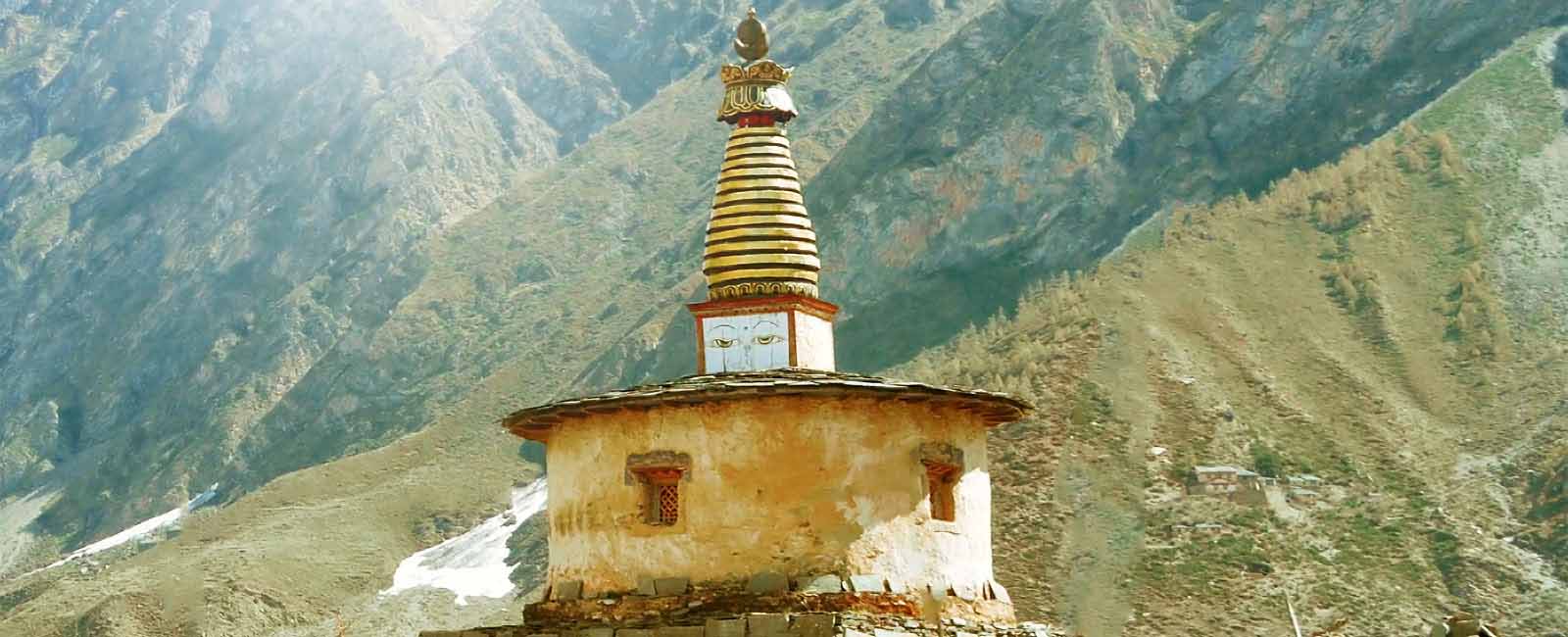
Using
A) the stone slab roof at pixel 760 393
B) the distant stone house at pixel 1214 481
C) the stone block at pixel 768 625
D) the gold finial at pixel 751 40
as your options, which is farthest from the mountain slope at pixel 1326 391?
the stone block at pixel 768 625

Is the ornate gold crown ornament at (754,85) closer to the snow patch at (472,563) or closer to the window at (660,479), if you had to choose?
the window at (660,479)

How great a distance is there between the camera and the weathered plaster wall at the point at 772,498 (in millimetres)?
19281

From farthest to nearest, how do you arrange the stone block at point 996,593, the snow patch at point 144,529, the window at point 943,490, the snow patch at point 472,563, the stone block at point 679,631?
the snow patch at point 144,529 < the snow patch at point 472,563 < the stone block at point 996,593 < the window at point 943,490 < the stone block at point 679,631

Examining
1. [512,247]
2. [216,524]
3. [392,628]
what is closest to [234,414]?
[512,247]

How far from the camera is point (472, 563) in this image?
119938 millimetres

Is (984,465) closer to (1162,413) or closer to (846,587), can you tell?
(846,587)

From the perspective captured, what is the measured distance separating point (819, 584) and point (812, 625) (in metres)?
0.75

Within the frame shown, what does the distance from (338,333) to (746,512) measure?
162 metres

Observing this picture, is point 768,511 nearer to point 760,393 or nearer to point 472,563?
point 760,393

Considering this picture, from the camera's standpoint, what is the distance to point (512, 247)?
179m

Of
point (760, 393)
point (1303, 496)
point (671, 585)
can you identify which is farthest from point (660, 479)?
point (1303, 496)

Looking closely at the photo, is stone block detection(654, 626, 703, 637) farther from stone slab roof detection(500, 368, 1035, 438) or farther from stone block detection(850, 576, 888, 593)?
stone slab roof detection(500, 368, 1035, 438)

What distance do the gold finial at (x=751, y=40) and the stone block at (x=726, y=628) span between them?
24.5 ft

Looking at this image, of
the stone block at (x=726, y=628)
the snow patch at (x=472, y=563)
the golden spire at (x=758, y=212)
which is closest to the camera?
the stone block at (x=726, y=628)
